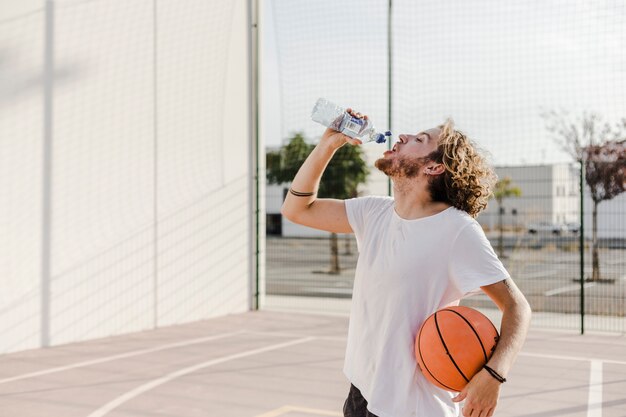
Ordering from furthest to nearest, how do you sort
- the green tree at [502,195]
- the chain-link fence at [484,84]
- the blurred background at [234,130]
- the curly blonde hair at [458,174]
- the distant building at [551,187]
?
the green tree at [502,195] < the chain-link fence at [484,84] < the distant building at [551,187] < the blurred background at [234,130] < the curly blonde hair at [458,174]

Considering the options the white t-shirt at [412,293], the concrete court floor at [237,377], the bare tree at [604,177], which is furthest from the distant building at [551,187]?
the white t-shirt at [412,293]

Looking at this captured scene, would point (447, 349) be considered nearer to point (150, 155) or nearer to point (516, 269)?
point (150, 155)

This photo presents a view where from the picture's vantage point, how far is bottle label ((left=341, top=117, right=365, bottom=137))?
282 centimetres

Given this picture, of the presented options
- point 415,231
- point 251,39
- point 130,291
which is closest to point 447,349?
point 415,231

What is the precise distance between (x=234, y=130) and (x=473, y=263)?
8523mm

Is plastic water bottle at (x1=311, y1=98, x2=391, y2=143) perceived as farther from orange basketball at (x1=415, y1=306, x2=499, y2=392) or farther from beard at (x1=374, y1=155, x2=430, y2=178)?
orange basketball at (x1=415, y1=306, x2=499, y2=392)

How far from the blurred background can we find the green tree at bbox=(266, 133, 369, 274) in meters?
0.03

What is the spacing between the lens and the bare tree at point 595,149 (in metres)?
9.88

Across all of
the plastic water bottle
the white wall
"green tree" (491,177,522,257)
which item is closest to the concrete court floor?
the white wall

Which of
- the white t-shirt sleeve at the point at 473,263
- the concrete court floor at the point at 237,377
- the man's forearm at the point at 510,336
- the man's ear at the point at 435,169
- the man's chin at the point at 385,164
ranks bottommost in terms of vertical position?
the concrete court floor at the point at 237,377

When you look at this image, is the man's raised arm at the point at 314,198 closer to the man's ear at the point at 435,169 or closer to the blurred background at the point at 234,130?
the man's ear at the point at 435,169

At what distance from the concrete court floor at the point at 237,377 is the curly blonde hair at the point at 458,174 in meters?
3.06

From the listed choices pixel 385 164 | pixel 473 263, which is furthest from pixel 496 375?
pixel 385 164

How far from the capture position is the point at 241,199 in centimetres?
1074
